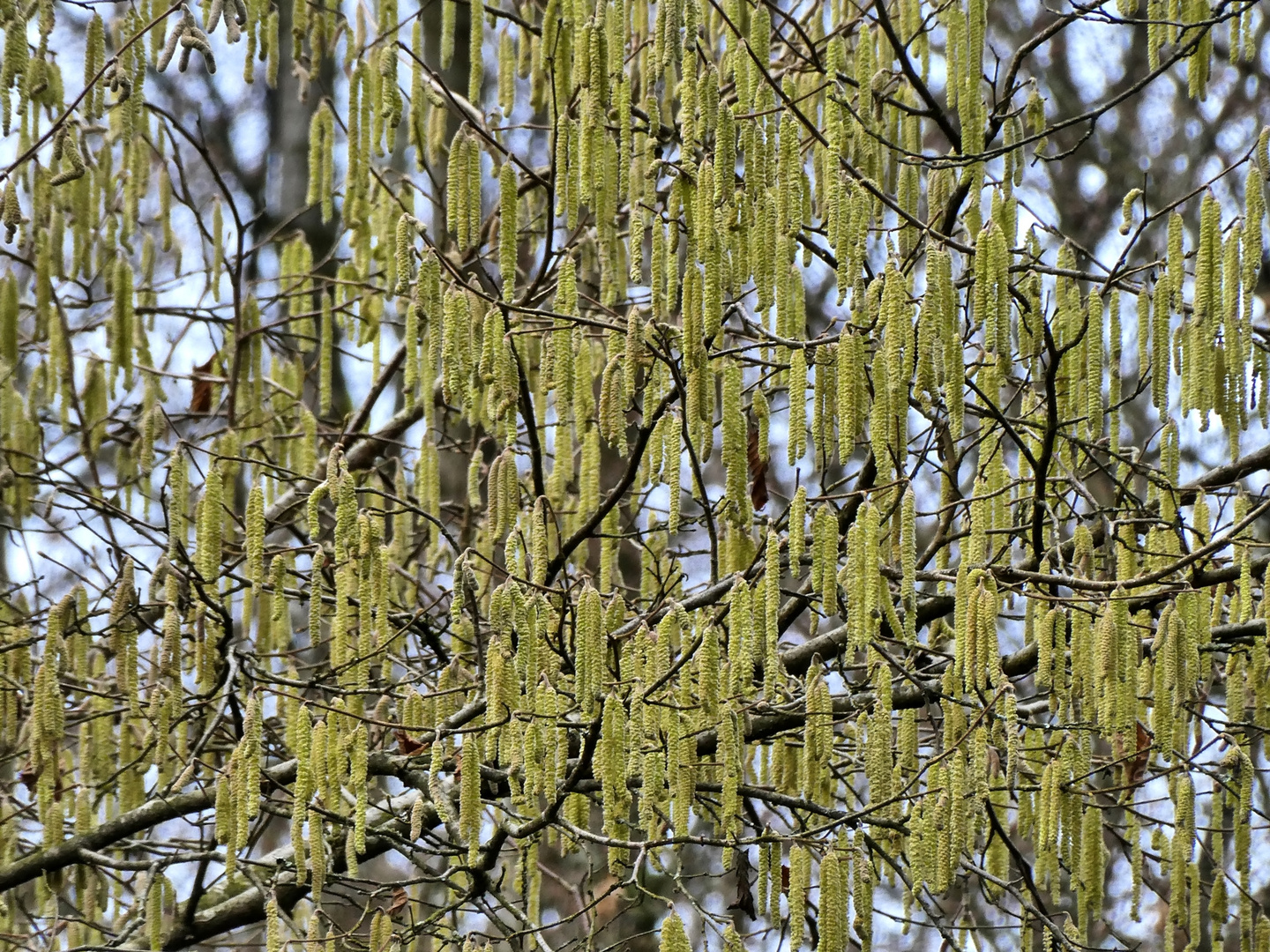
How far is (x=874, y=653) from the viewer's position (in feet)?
9.97

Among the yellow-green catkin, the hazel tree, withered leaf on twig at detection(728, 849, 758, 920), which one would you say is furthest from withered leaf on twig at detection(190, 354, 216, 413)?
the yellow-green catkin

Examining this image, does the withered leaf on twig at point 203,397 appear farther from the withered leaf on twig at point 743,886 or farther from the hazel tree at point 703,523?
the withered leaf on twig at point 743,886

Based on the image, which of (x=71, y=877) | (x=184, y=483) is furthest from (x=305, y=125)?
(x=184, y=483)

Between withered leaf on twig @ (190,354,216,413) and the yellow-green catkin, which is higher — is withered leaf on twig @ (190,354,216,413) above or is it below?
above

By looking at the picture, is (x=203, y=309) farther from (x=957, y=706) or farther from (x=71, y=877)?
(x=957, y=706)

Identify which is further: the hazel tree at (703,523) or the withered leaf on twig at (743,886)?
the withered leaf on twig at (743,886)

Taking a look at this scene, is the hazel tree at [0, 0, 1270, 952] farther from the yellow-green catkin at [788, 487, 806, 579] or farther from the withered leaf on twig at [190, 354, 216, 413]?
the withered leaf on twig at [190, 354, 216, 413]

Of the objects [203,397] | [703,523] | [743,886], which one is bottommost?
[743,886]

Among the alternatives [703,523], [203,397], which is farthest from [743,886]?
[203,397]

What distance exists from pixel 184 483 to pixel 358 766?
0.64 meters

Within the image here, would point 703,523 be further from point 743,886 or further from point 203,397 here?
point 203,397

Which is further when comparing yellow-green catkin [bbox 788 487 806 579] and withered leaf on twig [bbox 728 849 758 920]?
withered leaf on twig [bbox 728 849 758 920]

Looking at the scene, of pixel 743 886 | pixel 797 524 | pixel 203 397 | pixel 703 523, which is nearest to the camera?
pixel 797 524

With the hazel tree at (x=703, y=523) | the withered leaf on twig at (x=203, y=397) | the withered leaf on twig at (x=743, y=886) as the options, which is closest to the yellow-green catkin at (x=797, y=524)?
the hazel tree at (x=703, y=523)
